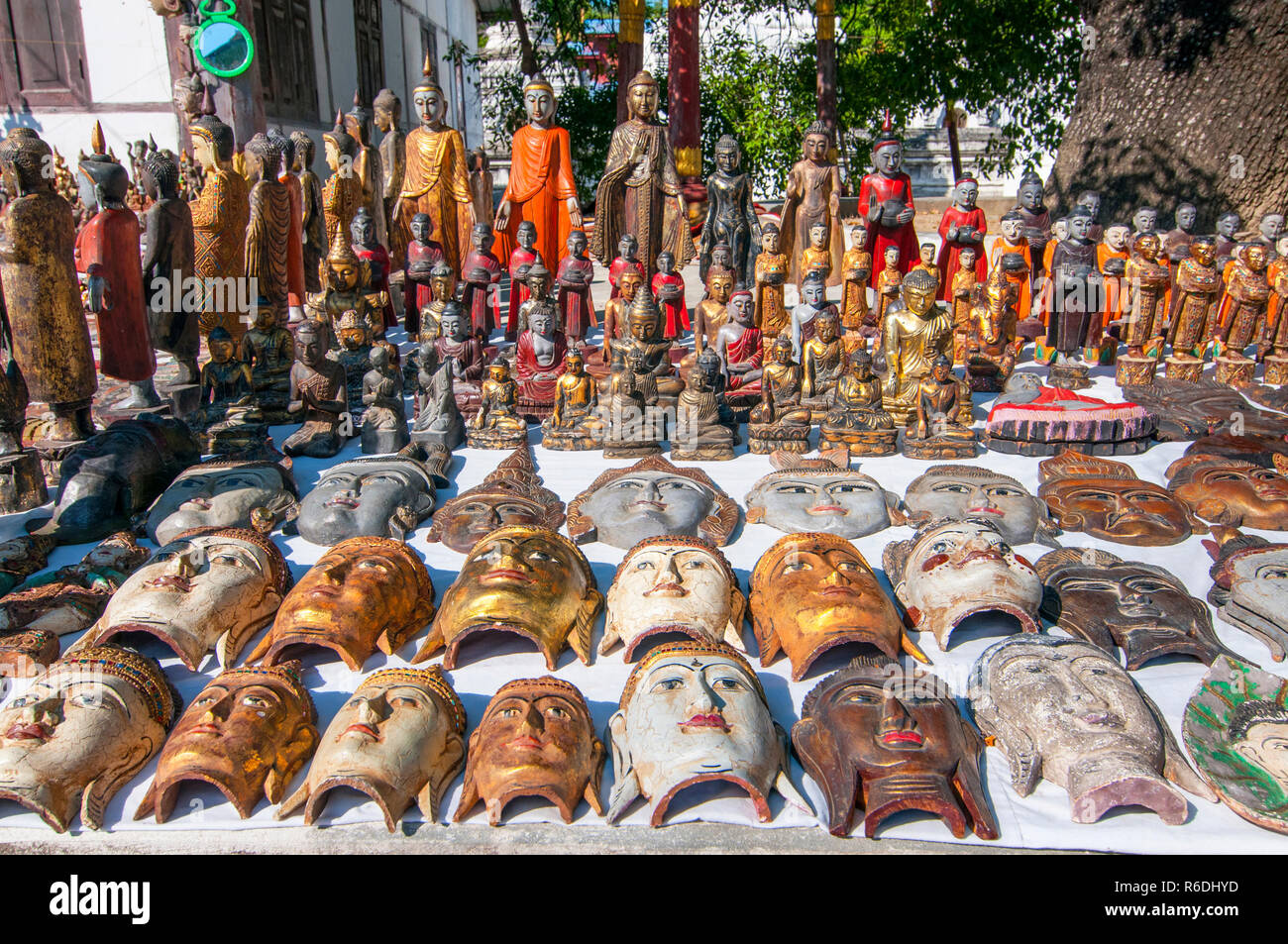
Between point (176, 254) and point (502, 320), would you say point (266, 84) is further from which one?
point (176, 254)

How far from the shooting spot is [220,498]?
14.9 ft

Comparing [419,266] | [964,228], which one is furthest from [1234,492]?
[419,266]

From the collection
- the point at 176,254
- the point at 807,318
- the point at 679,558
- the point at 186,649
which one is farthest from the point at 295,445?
the point at 807,318

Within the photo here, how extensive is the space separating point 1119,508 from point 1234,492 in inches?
25.7

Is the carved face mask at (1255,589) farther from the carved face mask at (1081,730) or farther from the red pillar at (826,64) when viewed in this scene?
the red pillar at (826,64)

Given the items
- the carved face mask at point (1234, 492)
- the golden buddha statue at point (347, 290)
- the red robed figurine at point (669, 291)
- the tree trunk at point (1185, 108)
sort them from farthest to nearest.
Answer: the tree trunk at point (1185, 108)
the red robed figurine at point (669, 291)
the golden buddha statue at point (347, 290)
the carved face mask at point (1234, 492)

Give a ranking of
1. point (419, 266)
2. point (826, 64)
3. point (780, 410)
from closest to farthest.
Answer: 1. point (780, 410)
2. point (419, 266)
3. point (826, 64)

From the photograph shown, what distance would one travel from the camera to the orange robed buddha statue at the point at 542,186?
8.27 m

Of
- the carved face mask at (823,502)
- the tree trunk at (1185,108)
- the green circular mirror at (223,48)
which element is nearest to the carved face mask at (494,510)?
the carved face mask at (823,502)

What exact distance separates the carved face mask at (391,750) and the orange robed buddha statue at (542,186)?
19.6 ft

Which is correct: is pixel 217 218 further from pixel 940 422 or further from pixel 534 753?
pixel 534 753

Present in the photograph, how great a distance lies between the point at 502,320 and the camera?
356 inches

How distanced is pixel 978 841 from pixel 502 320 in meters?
7.23

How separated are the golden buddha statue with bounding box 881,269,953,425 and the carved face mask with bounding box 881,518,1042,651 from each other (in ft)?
7.06
